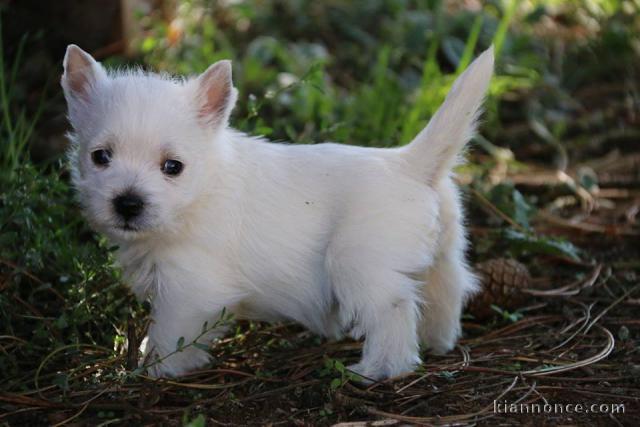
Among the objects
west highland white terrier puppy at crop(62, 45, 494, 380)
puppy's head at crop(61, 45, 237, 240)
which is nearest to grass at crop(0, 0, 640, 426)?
west highland white terrier puppy at crop(62, 45, 494, 380)

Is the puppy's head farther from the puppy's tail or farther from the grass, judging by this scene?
the puppy's tail

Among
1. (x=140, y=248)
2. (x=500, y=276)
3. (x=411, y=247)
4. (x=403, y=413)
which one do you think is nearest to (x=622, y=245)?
(x=500, y=276)

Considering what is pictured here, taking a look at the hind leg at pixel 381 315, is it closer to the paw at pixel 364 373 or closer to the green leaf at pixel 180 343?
the paw at pixel 364 373

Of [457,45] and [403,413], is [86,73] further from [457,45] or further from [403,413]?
[457,45]

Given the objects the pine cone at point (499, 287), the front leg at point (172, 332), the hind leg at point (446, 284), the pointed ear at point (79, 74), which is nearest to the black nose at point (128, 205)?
the front leg at point (172, 332)

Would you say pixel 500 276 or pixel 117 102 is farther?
pixel 500 276

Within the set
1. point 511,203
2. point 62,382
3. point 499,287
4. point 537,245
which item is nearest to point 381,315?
point 499,287
